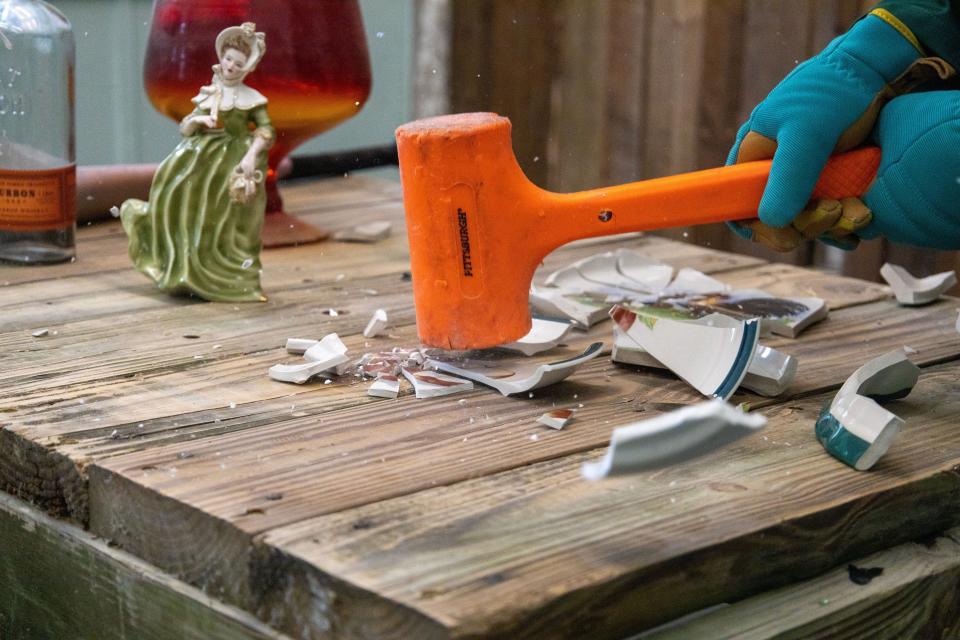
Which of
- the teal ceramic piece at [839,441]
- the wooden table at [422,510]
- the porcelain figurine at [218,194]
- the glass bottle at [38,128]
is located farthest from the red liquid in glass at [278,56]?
the teal ceramic piece at [839,441]

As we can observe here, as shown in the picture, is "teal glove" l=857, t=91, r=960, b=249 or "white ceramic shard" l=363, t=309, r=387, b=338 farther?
"white ceramic shard" l=363, t=309, r=387, b=338

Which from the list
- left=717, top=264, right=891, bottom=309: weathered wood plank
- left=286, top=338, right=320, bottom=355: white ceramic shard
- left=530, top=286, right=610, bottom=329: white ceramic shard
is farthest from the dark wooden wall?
left=286, top=338, right=320, bottom=355: white ceramic shard

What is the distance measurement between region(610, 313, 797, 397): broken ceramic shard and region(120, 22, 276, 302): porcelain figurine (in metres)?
0.43

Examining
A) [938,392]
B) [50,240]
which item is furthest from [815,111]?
[50,240]

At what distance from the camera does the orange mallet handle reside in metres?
0.99

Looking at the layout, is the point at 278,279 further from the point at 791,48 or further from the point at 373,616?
the point at 791,48

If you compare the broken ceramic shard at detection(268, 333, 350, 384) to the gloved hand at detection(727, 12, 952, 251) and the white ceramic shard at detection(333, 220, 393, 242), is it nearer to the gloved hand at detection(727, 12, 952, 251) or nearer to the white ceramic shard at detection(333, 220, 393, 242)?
the gloved hand at detection(727, 12, 952, 251)

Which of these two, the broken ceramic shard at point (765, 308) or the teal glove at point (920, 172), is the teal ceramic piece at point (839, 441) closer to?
the teal glove at point (920, 172)

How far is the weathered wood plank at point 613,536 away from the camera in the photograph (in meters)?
0.64

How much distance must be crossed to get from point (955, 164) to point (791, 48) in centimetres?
108

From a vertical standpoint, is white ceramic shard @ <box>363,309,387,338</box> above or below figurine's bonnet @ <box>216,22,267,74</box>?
below

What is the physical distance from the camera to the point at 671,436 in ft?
2.14

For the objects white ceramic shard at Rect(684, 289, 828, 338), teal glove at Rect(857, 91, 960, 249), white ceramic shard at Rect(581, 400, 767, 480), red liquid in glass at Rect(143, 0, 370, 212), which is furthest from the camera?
red liquid in glass at Rect(143, 0, 370, 212)

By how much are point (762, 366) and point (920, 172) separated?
0.64 feet
